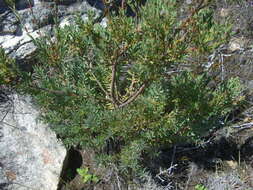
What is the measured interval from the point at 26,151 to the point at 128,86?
114 centimetres

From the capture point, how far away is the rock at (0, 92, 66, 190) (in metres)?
3.08

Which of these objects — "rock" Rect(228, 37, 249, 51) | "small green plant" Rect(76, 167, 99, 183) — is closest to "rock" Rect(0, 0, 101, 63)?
"small green plant" Rect(76, 167, 99, 183)

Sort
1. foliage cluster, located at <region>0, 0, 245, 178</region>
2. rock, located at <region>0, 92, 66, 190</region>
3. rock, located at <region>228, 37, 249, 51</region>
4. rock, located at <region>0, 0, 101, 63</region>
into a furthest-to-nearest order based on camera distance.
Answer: rock, located at <region>228, 37, 249, 51</region> → rock, located at <region>0, 0, 101, 63</region> → rock, located at <region>0, 92, 66, 190</region> → foliage cluster, located at <region>0, 0, 245, 178</region>

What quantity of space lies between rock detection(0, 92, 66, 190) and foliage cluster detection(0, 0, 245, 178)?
1.68ft

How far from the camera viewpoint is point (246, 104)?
3.53 m

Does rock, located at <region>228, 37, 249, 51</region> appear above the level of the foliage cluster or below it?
below

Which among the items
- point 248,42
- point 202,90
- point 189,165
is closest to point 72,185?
point 189,165

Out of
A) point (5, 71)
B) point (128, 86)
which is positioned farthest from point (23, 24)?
point (5, 71)

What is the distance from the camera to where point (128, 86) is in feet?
9.36

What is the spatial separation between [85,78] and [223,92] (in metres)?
1.03

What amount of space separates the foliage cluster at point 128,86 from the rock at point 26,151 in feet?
1.68

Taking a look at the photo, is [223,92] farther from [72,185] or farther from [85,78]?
[72,185]

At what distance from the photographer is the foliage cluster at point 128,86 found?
1.72m

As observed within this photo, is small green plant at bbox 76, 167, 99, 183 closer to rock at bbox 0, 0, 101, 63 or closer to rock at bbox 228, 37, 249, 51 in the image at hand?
rock at bbox 0, 0, 101, 63
